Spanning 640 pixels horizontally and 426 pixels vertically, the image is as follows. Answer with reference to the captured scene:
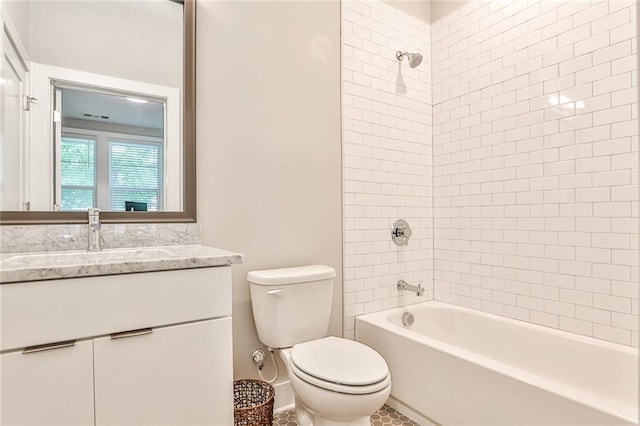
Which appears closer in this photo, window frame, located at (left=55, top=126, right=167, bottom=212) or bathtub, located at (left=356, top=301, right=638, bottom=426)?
bathtub, located at (left=356, top=301, right=638, bottom=426)

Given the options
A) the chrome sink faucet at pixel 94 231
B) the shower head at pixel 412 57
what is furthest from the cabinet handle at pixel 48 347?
the shower head at pixel 412 57

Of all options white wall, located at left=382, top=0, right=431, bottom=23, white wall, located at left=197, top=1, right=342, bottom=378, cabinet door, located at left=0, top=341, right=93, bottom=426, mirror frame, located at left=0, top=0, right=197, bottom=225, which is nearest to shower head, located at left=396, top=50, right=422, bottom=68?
white wall, located at left=382, top=0, right=431, bottom=23

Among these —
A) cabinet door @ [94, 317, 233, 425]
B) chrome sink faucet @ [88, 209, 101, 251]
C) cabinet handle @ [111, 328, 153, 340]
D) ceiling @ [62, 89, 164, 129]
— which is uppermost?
ceiling @ [62, 89, 164, 129]

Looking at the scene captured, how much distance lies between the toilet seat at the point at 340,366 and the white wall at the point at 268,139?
384 mm

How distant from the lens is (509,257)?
2.15 m

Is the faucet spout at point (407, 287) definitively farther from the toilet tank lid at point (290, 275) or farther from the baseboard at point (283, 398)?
the baseboard at point (283, 398)

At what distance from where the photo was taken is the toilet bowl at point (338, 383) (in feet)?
4.54

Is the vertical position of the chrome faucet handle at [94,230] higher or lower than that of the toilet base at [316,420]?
higher

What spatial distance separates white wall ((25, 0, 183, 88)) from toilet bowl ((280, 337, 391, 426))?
140cm

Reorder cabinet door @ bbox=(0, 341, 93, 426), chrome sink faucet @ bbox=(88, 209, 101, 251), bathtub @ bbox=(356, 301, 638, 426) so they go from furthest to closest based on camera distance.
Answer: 1. chrome sink faucet @ bbox=(88, 209, 101, 251)
2. bathtub @ bbox=(356, 301, 638, 426)
3. cabinet door @ bbox=(0, 341, 93, 426)

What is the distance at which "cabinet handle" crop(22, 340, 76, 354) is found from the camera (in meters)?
0.96

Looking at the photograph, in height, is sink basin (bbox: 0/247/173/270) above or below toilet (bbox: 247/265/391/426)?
above

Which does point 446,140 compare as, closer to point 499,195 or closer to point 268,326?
point 499,195

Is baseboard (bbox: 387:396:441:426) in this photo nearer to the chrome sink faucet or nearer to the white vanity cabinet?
the white vanity cabinet
